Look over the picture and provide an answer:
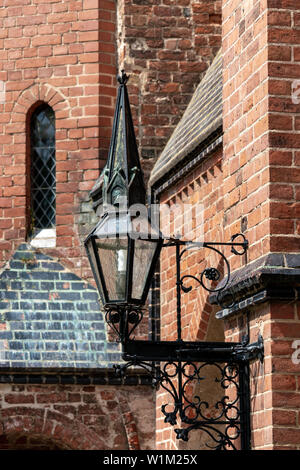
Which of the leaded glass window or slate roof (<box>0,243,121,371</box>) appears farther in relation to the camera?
the leaded glass window

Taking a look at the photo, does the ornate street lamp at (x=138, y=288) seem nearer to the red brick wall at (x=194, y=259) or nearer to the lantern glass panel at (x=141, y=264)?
the lantern glass panel at (x=141, y=264)

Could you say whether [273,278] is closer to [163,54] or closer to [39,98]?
[163,54]

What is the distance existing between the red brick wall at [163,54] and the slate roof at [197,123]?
0.22 meters

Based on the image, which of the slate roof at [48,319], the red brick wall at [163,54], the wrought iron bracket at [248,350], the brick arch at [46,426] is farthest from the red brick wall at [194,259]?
the wrought iron bracket at [248,350]

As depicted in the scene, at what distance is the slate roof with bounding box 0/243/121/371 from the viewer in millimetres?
12492

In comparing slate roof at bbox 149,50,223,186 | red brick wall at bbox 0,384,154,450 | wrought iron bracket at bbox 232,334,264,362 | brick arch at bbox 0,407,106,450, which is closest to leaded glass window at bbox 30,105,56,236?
slate roof at bbox 149,50,223,186

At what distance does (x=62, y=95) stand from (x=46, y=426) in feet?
13.2

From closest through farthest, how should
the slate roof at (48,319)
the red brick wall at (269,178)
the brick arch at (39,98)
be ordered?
the red brick wall at (269,178), the slate roof at (48,319), the brick arch at (39,98)

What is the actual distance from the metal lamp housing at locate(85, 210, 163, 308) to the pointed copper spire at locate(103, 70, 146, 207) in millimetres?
134

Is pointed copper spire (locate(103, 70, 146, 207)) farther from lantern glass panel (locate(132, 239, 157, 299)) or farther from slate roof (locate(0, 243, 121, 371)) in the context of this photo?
slate roof (locate(0, 243, 121, 371))

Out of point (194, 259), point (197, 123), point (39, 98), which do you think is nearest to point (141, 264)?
point (194, 259)

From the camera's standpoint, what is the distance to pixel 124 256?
652cm

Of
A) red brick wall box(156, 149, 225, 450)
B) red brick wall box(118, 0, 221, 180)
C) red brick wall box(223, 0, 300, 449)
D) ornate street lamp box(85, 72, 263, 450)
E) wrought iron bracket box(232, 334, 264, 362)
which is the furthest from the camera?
red brick wall box(118, 0, 221, 180)

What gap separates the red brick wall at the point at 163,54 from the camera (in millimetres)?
12930
